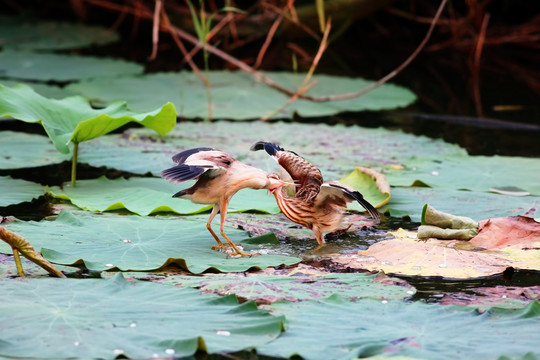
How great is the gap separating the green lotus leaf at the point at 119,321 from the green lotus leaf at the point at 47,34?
5993 millimetres

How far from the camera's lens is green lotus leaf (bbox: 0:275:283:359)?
1.98 metres

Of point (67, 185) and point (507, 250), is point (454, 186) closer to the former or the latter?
point (507, 250)

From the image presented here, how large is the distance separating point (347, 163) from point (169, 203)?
3.98 ft

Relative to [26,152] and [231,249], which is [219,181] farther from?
[26,152]

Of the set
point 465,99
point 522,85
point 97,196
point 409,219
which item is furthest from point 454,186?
point 522,85

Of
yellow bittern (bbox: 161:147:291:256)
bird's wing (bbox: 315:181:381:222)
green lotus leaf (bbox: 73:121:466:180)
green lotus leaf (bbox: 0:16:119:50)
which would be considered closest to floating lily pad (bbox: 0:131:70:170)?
green lotus leaf (bbox: 73:121:466:180)

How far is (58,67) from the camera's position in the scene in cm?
698

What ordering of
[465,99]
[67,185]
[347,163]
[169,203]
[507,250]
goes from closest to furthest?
1. [507,250]
2. [169,203]
3. [67,185]
4. [347,163]
5. [465,99]

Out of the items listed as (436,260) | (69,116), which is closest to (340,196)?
(436,260)

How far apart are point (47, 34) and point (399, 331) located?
719 cm

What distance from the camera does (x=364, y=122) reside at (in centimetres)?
578

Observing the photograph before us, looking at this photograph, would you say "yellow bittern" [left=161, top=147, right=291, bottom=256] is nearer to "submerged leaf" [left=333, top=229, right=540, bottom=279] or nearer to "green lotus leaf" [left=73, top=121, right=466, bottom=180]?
"submerged leaf" [left=333, top=229, right=540, bottom=279]

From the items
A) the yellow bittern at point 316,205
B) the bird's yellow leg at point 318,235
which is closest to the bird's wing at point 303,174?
the yellow bittern at point 316,205

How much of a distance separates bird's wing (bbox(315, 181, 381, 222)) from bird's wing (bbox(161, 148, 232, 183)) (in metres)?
0.38
